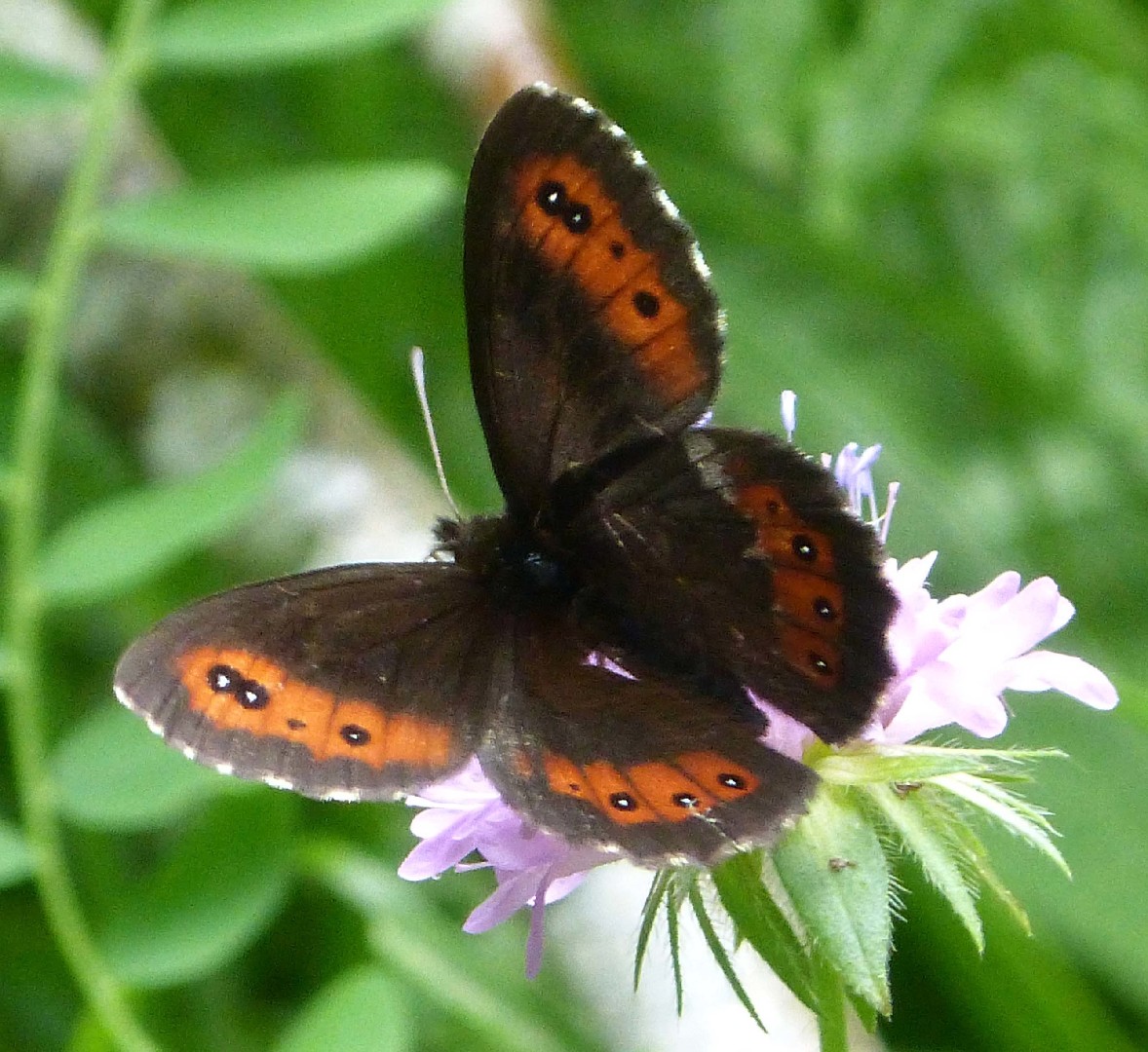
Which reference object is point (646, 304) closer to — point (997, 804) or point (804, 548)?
point (804, 548)

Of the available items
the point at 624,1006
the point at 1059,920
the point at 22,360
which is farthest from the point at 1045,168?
the point at 22,360

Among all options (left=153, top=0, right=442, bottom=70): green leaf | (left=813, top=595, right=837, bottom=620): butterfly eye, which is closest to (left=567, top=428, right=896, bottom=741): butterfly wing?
(left=813, top=595, right=837, bottom=620): butterfly eye

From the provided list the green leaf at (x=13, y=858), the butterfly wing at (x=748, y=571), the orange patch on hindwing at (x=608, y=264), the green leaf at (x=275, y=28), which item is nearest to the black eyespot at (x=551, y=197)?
the orange patch on hindwing at (x=608, y=264)

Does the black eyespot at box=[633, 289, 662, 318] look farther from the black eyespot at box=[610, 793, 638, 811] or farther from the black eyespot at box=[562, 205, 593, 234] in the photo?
the black eyespot at box=[610, 793, 638, 811]

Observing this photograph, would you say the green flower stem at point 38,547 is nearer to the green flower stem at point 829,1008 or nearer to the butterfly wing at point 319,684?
the butterfly wing at point 319,684

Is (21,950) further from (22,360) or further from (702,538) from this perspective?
(702,538)

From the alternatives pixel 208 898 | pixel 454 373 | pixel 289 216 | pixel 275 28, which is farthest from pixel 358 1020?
pixel 454 373
